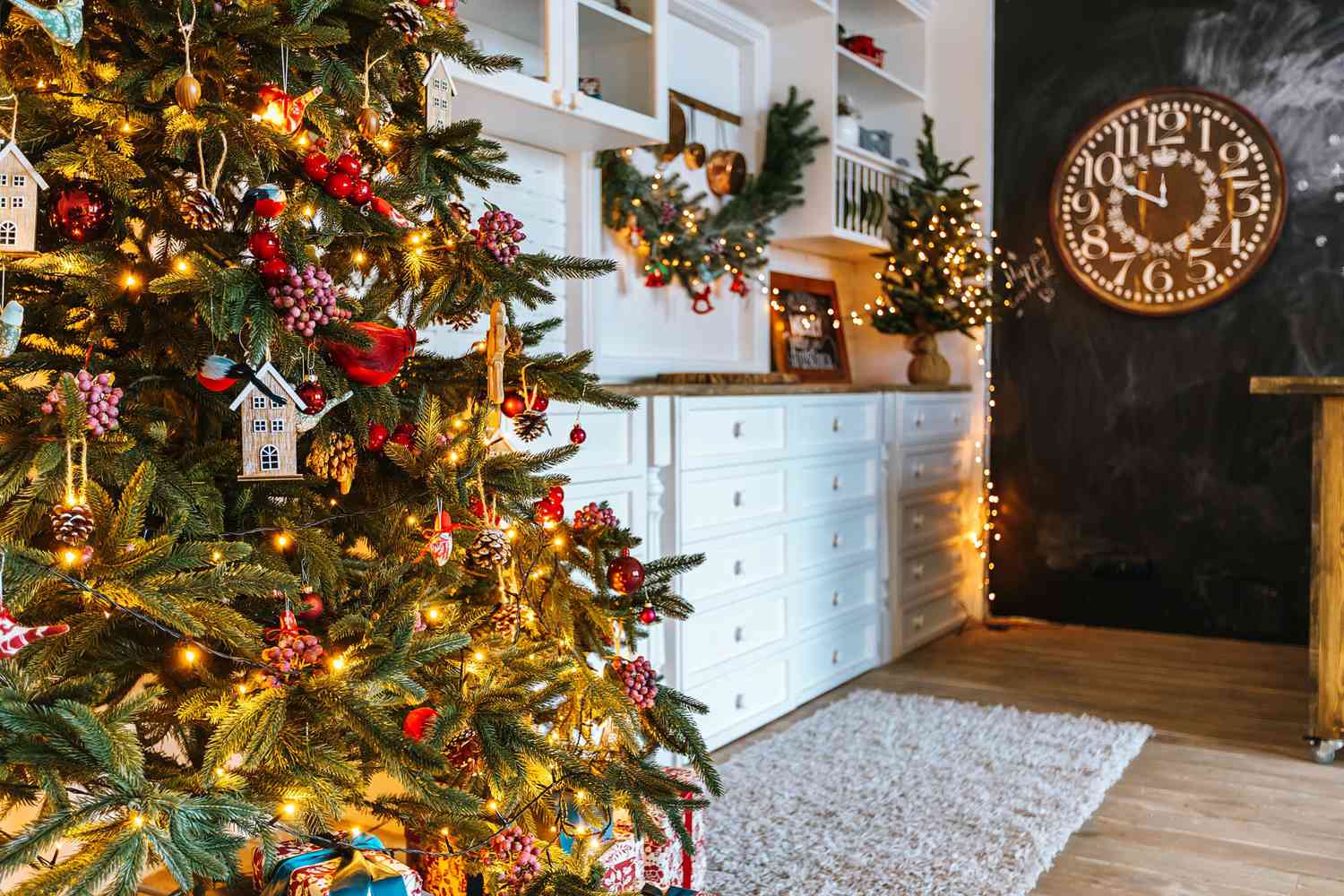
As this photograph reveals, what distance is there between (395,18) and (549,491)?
0.65 metres

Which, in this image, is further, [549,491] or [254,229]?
[549,491]

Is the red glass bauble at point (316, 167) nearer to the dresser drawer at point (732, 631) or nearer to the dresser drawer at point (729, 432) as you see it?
the dresser drawer at point (729, 432)

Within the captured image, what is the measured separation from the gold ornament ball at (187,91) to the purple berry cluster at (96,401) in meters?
0.30

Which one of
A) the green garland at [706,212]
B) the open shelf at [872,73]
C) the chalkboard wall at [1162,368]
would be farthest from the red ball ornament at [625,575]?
the chalkboard wall at [1162,368]

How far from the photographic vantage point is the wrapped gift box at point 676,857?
171 centimetres

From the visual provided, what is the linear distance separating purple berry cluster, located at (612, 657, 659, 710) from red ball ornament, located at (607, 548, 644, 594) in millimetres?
122

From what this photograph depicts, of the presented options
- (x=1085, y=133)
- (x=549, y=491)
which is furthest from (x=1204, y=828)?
(x=1085, y=133)

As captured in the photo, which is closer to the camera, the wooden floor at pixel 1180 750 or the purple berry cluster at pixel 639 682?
the purple berry cluster at pixel 639 682

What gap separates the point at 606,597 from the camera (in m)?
1.72

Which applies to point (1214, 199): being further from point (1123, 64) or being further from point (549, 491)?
point (549, 491)

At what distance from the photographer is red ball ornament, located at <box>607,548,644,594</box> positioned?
1660 mm

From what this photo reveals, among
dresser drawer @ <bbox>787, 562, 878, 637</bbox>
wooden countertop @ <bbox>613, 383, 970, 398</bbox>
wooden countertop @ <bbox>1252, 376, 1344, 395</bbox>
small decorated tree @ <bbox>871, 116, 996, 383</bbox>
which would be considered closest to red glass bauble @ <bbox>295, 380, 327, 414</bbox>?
wooden countertop @ <bbox>613, 383, 970, 398</bbox>

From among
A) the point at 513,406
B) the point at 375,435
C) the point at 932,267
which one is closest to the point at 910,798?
the point at 513,406

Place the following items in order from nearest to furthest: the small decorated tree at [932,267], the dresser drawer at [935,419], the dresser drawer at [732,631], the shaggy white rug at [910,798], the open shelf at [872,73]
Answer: the shaggy white rug at [910,798]
the dresser drawer at [732,631]
the dresser drawer at [935,419]
the open shelf at [872,73]
the small decorated tree at [932,267]
